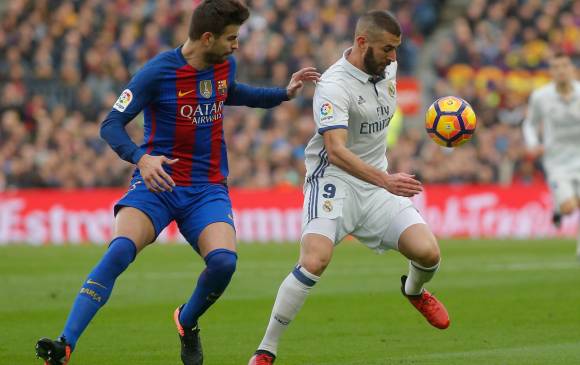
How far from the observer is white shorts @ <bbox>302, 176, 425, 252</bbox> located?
8.37 metres

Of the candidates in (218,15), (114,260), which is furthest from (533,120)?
(114,260)

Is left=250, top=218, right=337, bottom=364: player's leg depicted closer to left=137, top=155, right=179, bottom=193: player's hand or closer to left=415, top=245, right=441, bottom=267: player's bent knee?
left=415, top=245, right=441, bottom=267: player's bent knee

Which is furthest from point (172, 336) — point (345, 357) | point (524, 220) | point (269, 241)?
point (524, 220)

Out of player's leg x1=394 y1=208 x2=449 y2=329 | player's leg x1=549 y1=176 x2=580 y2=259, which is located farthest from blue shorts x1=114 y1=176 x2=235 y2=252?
player's leg x1=549 y1=176 x2=580 y2=259

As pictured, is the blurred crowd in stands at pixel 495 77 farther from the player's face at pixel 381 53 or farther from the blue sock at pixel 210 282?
the blue sock at pixel 210 282

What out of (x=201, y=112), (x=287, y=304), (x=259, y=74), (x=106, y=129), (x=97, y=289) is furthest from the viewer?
(x=259, y=74)

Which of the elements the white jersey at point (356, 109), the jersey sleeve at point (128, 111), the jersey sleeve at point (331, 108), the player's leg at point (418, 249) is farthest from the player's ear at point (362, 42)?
the jersey sleeve at point (128, 111)

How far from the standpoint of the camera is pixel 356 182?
859 centimetres

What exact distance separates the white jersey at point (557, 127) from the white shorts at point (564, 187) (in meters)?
0.06

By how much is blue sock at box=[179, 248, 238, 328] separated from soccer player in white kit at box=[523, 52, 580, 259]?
873 cm

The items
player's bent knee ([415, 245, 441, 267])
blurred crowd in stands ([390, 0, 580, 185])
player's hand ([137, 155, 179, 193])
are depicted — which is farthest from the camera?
blurred crowd in stands ([390, 0, 580, 185])

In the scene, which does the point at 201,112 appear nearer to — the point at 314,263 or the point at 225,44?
the point at 225,44

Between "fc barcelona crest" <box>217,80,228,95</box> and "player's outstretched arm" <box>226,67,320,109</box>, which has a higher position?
"fc barcelona crest" <box>217,80,228,95</box>

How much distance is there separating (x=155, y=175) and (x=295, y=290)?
1284 millimetres
